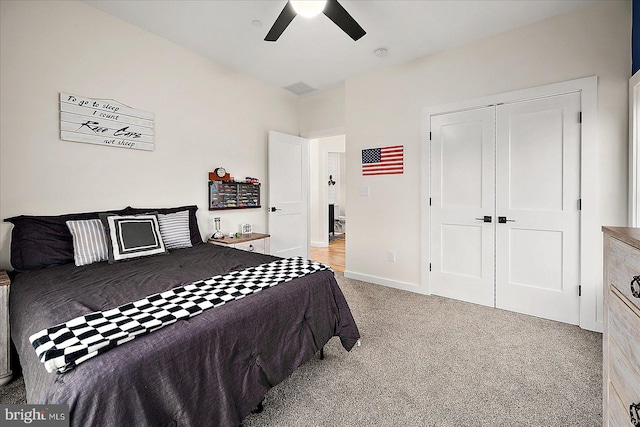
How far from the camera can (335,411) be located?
1.56 meters

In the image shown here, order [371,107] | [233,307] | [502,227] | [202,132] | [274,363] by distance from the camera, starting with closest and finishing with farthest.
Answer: [233,307] → [274,363] → [502,227] → [202,132] → [371,107]

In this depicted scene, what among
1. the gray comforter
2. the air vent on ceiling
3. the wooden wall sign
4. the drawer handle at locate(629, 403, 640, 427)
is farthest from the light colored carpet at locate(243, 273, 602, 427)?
the air vent on ceiling

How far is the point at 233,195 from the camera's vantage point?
3822 mm

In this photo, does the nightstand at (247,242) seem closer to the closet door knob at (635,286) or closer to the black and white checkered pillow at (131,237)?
the black and white checkered pillow at (131,237)

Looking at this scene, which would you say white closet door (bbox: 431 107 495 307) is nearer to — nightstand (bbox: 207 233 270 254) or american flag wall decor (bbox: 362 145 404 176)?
american flag wall decor (bbox: 362 145 404 176)

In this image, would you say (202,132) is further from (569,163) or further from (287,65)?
(569,163)

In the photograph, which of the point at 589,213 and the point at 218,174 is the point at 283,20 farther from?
the point at 589,213

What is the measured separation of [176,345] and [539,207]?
3143 mm

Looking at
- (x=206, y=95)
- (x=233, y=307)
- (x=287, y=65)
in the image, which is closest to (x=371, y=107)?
(x=287, y=65)

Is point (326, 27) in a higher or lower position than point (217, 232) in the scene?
higher

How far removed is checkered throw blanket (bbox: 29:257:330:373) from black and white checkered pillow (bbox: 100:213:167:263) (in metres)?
1.02

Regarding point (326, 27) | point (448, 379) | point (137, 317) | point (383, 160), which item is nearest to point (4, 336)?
point (137, 317)

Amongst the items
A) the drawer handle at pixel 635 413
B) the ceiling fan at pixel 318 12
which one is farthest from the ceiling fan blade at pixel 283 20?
the drawer handle at pixel 635 413

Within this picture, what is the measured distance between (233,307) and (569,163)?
9.97ft
